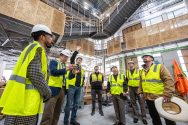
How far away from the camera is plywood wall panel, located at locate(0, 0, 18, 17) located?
4.14 metres

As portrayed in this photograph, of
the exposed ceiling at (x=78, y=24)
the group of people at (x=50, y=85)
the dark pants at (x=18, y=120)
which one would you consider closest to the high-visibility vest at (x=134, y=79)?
the group of people at (x=50, y=85)

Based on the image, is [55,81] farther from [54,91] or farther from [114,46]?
[114,46]

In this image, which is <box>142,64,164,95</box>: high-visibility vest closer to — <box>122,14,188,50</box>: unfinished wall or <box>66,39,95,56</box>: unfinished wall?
<box>122,14,188,50</box>: unfinished wall

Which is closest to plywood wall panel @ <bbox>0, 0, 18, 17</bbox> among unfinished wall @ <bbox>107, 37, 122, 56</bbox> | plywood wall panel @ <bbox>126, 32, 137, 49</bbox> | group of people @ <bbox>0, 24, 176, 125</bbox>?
group of people @ <bbox>0, 24, 176, 125</bbox>

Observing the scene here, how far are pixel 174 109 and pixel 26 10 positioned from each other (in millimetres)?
5834

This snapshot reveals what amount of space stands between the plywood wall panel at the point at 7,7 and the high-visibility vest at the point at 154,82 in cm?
510

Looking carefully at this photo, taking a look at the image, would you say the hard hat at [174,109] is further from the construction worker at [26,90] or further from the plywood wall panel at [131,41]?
the plywood wall panel at [131,41]

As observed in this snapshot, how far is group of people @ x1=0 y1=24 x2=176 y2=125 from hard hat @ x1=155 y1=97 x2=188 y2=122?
0.34 ft

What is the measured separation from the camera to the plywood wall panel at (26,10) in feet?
14.7

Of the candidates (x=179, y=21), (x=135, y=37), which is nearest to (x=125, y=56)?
(x=135, y=37)

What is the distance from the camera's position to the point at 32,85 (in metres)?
1.01

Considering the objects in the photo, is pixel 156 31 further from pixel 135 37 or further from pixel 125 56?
pixel 125 56

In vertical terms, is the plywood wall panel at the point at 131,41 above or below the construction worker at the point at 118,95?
above

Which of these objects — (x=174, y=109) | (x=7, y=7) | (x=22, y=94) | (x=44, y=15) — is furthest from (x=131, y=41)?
(x=22, y=94)
